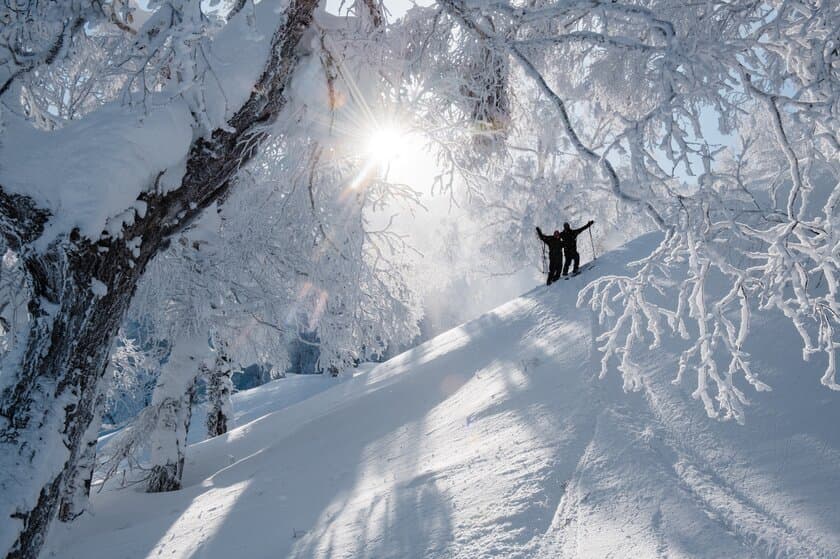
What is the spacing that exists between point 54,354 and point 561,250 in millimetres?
8275

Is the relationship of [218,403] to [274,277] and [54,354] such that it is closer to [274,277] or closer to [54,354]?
[274,277]

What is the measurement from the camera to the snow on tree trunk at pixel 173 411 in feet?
19.8

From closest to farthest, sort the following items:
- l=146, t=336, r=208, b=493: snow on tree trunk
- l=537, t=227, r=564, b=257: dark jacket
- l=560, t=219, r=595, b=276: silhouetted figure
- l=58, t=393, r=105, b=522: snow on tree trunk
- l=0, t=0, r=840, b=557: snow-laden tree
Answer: l=0, t=0, r=840, b=557: snow-laden tree → l=58, t=393, r=105, b=522: snow on tree trunk → l=146, t=336, r=208, b=493: snow on tree trunk → l=560, t=219, r=595, b=276: silhouetted figure → l=537, t=227, r=564, b=257: dark jacket

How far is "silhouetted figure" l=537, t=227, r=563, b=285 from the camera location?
9.06m

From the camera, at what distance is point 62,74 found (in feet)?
14.8

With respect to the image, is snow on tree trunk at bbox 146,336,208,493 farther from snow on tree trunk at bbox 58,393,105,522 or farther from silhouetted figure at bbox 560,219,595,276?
silhouetted figure at bbox 560,219,595,276

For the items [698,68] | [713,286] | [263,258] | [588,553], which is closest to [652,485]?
[588,553]

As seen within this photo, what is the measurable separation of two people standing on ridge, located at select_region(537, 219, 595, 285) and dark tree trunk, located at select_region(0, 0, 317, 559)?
728 centimetres

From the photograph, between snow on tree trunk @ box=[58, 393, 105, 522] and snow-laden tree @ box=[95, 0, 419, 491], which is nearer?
snow-laden tree @ box=[95, 0, 419, 491]

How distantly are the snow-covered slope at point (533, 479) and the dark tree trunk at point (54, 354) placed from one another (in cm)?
153

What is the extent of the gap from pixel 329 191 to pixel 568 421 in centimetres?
298

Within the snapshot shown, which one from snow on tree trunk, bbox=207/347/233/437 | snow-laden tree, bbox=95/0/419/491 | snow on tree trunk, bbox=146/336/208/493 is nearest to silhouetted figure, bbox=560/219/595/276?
snow-laden tree, bbox=95/0/419/491

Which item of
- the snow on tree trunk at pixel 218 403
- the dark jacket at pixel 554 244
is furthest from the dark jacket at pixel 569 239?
the snow on tree trunk at pixel 218 403

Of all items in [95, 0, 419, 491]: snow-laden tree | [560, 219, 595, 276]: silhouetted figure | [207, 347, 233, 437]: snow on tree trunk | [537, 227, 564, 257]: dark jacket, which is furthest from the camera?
[207, 347, 233, 437]: snow on tree trunk
